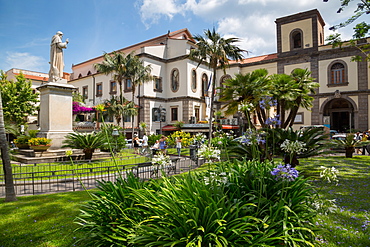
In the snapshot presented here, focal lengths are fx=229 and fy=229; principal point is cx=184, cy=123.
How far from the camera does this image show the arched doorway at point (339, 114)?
3491 cm

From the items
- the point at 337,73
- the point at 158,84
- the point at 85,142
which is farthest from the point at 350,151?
the point at 158,84

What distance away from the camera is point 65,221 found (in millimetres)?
4547

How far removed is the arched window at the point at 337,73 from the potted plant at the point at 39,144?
3613 centimetres

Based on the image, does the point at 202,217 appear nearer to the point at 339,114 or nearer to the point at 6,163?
the point at 6,163

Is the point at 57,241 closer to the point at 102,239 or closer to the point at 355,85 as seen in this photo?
the point at 102,239

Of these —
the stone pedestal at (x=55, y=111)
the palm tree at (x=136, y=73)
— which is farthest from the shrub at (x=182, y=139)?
the palm tree at (x=136, y=73)

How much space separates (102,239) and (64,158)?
436 inches

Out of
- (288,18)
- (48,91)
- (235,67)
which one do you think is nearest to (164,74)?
(235,67)

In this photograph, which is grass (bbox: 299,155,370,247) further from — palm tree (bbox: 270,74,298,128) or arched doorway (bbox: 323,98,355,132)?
arched doorway (bbox: 323,98,355,132)

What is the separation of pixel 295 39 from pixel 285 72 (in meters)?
5.53

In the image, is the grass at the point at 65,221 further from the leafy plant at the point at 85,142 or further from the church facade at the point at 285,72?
the church facade at the point at 285,72

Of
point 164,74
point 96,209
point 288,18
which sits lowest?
point 96,209

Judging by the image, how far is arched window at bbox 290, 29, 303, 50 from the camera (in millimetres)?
35969

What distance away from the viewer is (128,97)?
121 feet
